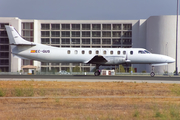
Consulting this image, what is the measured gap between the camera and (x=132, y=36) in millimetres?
96250

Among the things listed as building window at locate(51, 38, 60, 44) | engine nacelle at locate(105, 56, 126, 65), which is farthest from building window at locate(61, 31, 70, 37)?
engine nacelle at locate(105, 56, 126, 65)

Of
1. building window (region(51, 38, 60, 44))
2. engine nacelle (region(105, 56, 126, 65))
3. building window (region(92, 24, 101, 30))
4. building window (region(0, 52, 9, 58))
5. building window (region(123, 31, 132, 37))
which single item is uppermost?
building window (region(92, 24, 101, 30))

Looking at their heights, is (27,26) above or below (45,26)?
below

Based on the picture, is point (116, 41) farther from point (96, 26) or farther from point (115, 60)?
point (115, 60)

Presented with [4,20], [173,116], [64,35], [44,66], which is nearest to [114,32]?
[64,35]

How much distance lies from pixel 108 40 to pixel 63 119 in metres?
89.3

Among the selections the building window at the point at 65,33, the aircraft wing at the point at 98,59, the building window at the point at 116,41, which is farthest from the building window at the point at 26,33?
the aircraft wing at the point at 98,59

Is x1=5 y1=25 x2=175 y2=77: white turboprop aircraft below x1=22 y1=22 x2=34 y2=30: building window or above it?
below

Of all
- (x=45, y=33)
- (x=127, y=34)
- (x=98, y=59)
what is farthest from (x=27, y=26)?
(x=98, y=59)

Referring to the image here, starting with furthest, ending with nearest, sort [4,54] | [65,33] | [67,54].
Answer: [65,33]
[4,54]
[67,54]

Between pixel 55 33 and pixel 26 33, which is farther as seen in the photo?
pixel 55 33

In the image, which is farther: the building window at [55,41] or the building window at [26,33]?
the building window at [55,41]

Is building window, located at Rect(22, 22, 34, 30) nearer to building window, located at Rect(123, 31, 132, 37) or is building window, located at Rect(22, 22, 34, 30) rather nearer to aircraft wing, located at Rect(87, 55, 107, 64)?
building window, located at Rect(123, 31, 132, 37)

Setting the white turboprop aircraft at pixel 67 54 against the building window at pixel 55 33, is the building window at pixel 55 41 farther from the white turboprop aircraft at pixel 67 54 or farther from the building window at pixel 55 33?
the white turboprop aircraft at pixel 67 54
